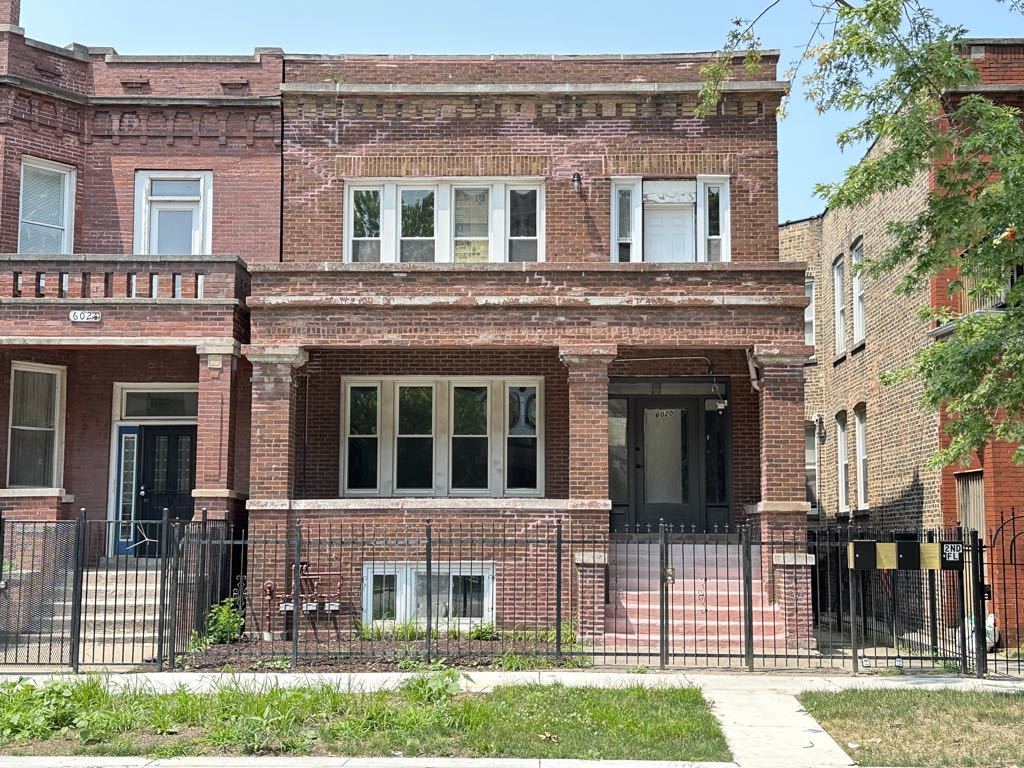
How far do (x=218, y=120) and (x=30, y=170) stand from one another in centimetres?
314

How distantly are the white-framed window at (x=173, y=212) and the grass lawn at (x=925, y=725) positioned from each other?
12.5 meters

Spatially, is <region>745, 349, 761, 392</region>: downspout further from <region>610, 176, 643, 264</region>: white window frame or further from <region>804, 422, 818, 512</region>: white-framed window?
<region>804, 422, 818, 512</region>: white-framed window

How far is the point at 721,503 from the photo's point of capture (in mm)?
19125

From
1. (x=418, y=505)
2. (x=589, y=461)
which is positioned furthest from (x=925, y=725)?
(x=418, y=505)

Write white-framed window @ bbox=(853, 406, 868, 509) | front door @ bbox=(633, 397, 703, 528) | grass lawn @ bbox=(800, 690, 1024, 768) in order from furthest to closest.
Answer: white-framed window @ bbox=(853, 406, 868, 509)
front door @ bbox=(633, 397, 703, 528)
grass lawn @ bbox=(800, 690, 1024, 768)

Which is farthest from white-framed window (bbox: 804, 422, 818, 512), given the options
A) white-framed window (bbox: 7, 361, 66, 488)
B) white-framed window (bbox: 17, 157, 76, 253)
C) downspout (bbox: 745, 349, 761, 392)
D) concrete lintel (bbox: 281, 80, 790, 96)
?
white-framed window (bbox: 17, 157, 76, 253)

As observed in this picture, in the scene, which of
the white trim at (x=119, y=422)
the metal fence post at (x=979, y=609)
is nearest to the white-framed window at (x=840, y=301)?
the metal fence post at (x=979, y=609)

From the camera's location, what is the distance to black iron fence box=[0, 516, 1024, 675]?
46.9ft

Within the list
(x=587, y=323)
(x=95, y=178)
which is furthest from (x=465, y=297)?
(x=95, y=178)

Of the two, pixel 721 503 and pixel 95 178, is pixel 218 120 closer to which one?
pixel 95 178

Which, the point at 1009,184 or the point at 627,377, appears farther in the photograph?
the point at 627,377

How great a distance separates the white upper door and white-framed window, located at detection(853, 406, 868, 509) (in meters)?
5.67

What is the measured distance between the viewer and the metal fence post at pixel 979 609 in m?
13.1

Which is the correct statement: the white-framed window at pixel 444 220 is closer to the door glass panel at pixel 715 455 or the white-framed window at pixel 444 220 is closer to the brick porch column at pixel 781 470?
the door glass panel at pixel 715 455
